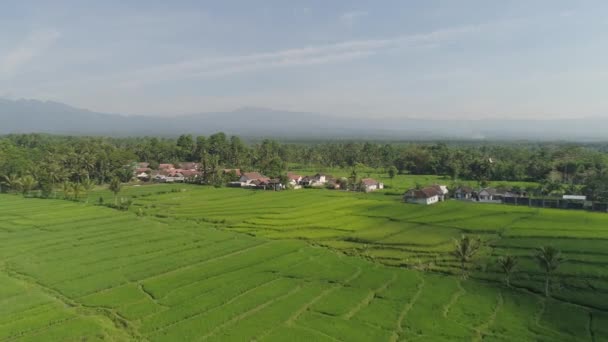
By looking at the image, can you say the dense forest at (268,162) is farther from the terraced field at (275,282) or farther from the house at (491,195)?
the terraced field at (275,282)

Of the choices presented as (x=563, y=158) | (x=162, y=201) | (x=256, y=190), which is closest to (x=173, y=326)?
→ (x=162, y=201)

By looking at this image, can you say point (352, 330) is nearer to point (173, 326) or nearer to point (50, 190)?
point (173, 326)

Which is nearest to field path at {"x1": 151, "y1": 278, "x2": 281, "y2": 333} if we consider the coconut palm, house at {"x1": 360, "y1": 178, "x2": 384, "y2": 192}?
house at {"x1": 360, "y1": 178, "x2": 384, "y2": 192}

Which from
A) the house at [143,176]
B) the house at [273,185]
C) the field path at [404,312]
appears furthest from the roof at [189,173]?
the field path at [404,312]

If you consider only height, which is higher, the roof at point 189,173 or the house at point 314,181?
the roof at point 189,173

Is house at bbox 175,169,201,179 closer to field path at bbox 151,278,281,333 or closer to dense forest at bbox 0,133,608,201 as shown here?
dense forest at bbox 0,133,608,201

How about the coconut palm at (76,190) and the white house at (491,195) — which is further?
the coconut palm at (76,190)

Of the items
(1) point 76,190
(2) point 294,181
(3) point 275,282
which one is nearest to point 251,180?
(2) point 294,181

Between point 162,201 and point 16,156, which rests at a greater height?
point 16,156

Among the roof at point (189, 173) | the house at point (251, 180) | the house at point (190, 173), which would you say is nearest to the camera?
the house at point (251, 180)
